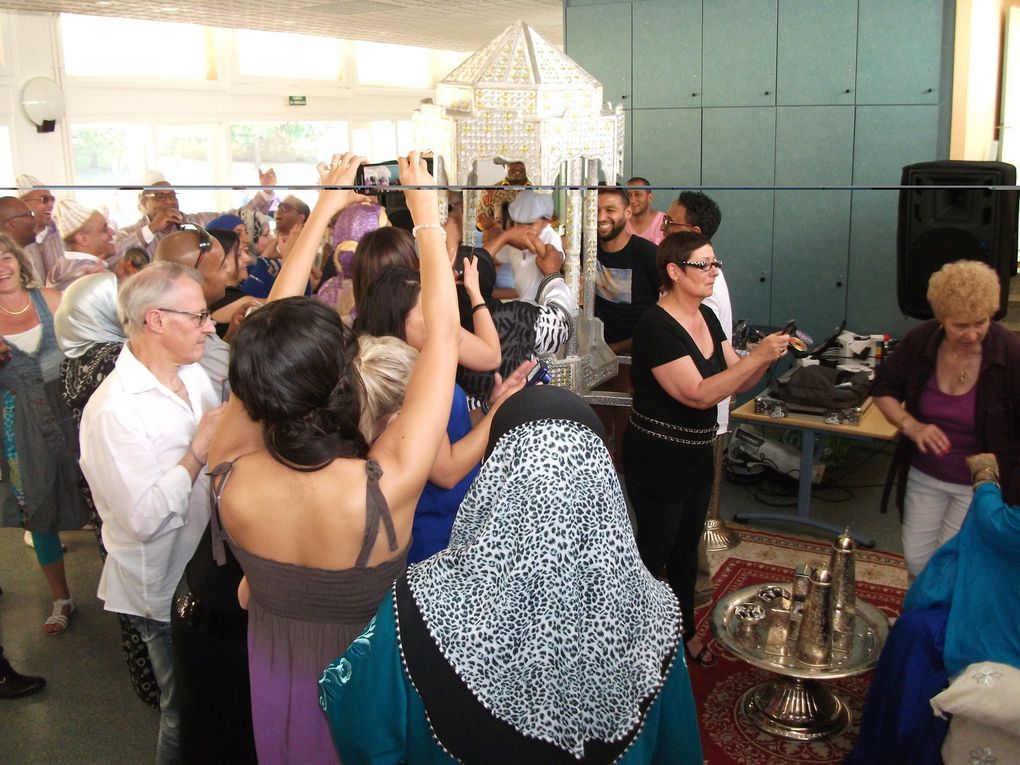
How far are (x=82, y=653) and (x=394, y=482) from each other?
2.40 meters

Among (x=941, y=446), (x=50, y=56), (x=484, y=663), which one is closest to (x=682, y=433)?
(x=941, y=446)

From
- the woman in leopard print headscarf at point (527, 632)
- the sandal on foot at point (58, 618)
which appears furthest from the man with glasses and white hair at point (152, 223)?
the woman in leopard print headscarf at point (527, 632)

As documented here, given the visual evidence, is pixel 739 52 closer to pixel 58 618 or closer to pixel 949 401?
pixel 949 401

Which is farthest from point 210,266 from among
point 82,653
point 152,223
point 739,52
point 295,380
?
point 739,52

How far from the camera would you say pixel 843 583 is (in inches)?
101

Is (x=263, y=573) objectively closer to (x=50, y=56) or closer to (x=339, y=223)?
(x=339, y=223)

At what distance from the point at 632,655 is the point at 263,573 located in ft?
2.10

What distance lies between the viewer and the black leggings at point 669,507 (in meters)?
2.73

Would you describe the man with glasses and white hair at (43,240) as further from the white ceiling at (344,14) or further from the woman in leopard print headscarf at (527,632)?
the woman in leopard print headscarf at (527,632)

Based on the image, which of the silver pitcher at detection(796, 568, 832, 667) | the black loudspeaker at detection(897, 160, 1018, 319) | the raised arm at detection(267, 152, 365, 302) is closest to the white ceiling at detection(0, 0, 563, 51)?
the black loudspeaker at detection(897, 160, 1018, 319)

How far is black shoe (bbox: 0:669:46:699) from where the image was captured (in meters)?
2.93

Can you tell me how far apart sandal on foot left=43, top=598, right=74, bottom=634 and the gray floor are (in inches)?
1.0

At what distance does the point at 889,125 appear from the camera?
6.05m

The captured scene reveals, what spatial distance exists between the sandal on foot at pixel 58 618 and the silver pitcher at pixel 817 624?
2636mm
